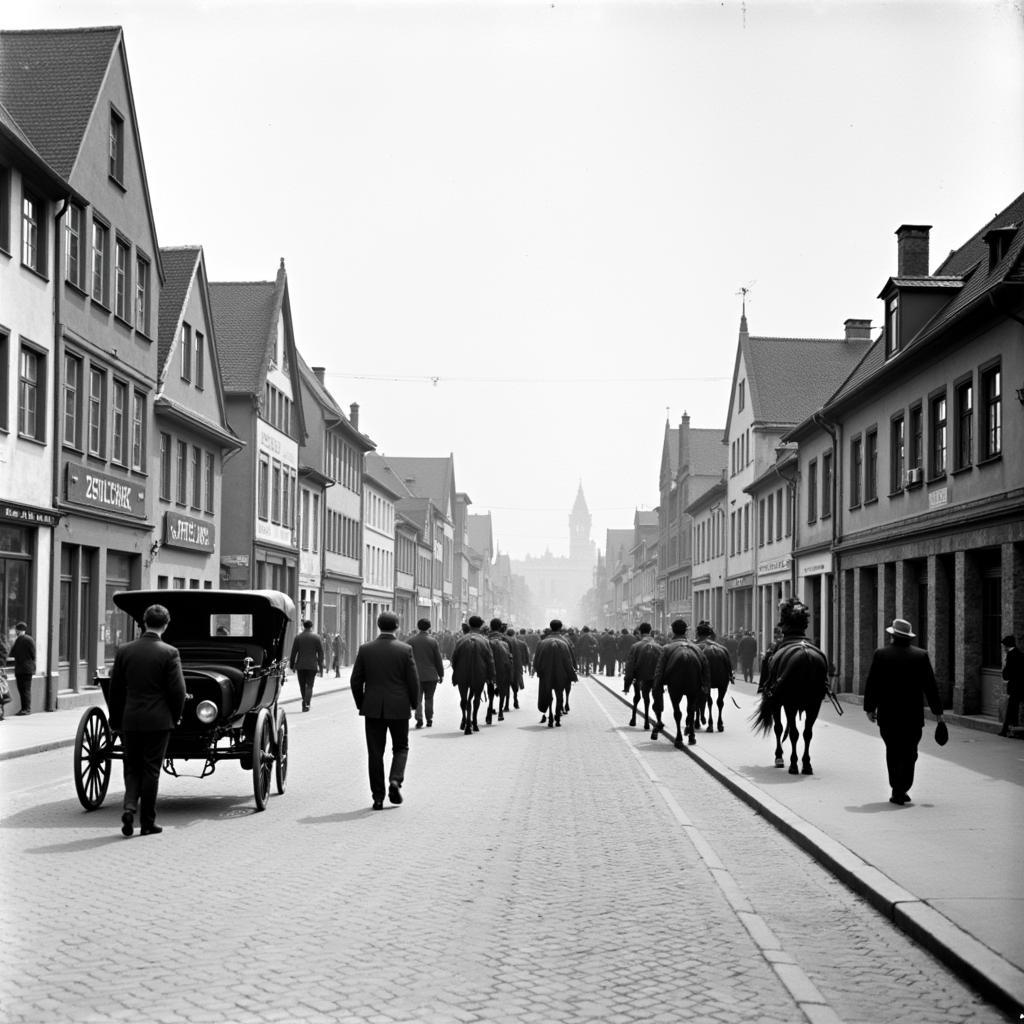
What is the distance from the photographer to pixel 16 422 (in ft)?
78.3

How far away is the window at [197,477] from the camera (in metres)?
36.8

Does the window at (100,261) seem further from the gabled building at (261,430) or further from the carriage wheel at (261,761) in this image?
the carriage wheel at (261,761)

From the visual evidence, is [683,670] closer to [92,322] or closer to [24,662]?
[24,662]

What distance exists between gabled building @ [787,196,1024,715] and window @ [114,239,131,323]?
1588cm

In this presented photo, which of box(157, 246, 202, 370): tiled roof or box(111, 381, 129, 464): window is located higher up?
box(157, 246, 202, 370): tiled roof

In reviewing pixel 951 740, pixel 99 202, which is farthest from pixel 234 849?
pixel 99 202

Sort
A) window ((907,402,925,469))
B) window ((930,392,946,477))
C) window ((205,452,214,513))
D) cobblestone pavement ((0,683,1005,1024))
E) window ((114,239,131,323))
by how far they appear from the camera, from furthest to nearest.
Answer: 1. window ((205,452,214,513))
2. window ((114,239,131,323))
3. window ((907,402,925,469))
4. window ((930,392,946,477))
5. cobblestone pavement ((0,683,1005,1024))

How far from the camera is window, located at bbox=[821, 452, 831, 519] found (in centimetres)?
3594

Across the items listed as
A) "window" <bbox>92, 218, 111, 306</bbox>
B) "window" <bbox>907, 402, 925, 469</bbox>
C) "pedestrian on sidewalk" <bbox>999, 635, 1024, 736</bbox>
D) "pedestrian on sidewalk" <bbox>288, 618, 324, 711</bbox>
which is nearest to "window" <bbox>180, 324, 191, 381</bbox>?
"window" <bbox>92, 218, 111, 306</bbox>

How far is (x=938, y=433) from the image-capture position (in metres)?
25.7

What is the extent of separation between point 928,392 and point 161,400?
676 inches

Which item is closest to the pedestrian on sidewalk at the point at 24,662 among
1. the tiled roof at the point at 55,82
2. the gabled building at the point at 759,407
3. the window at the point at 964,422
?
the tiled roof at the point at 55,82

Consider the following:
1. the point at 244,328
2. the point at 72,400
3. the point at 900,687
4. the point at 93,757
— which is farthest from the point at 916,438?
the point at 244,328

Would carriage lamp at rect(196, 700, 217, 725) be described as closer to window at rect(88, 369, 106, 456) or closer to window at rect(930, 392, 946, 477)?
window at rect(930, 392, 946, 477)
